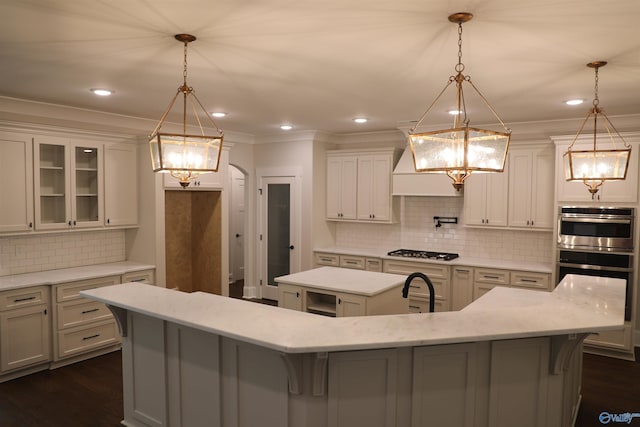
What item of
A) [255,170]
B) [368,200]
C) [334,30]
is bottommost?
[368,200]

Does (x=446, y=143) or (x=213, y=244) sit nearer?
Answer: (x=446, y=143)

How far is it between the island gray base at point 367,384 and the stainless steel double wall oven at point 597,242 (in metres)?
2.54

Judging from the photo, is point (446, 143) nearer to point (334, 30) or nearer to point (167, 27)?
point (334, 30)

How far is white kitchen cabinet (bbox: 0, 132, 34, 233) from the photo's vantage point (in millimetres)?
4359

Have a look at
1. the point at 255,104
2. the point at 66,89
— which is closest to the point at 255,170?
the point at 255,104

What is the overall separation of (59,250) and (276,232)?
3.05 metres

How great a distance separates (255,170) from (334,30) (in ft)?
16.2

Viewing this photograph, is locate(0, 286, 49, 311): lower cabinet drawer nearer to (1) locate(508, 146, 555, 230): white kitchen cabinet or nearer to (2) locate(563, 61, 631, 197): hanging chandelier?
(2) locate(563, 61, 631, 197): hanging chandelier

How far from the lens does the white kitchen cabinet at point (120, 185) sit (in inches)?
206

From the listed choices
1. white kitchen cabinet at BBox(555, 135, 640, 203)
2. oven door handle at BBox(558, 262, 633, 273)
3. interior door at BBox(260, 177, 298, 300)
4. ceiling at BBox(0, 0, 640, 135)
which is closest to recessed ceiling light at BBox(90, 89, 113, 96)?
ceiling at BBox(0, 0, 640, 135)

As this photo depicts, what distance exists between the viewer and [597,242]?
194 inches

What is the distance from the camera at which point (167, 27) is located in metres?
2.56

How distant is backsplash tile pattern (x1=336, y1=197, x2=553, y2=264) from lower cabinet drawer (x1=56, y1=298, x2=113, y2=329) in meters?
3.61

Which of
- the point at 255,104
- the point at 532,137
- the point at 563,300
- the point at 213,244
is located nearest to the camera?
the point at 563,300
